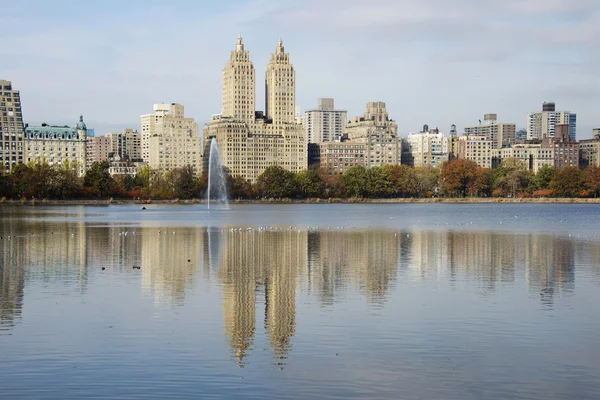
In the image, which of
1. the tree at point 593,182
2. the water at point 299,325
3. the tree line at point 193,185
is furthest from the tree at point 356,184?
the water at point 299,325

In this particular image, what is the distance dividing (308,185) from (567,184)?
190 feet

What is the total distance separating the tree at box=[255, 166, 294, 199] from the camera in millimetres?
191400

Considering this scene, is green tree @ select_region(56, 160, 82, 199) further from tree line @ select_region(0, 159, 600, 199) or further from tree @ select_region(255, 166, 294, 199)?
tree @ select_region(255, 166, 294, 199)

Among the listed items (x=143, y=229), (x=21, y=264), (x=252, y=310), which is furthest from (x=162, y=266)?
(x=143, y=229)

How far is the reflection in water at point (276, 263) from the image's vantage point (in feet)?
93.7

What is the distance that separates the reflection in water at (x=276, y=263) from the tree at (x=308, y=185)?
128764 millimetres

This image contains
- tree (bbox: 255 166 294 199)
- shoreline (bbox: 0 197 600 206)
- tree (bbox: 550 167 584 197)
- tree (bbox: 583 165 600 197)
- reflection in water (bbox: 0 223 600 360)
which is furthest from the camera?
tree (bbox: 255 166 294 199)

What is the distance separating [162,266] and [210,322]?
15.4 m

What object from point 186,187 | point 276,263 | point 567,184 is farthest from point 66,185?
point 276,263

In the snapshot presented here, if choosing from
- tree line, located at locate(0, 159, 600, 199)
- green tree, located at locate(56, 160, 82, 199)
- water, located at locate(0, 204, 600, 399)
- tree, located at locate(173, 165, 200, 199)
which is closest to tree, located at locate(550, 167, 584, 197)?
tree line, located at locate(0, 159, 600, 199)

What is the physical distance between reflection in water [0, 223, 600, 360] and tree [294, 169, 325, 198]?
129 metres

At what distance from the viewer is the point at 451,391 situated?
17922 mm

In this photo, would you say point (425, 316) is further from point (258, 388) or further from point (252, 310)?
point (258, 388)

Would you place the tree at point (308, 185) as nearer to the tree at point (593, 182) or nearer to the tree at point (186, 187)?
the tree at point (186, 187)
